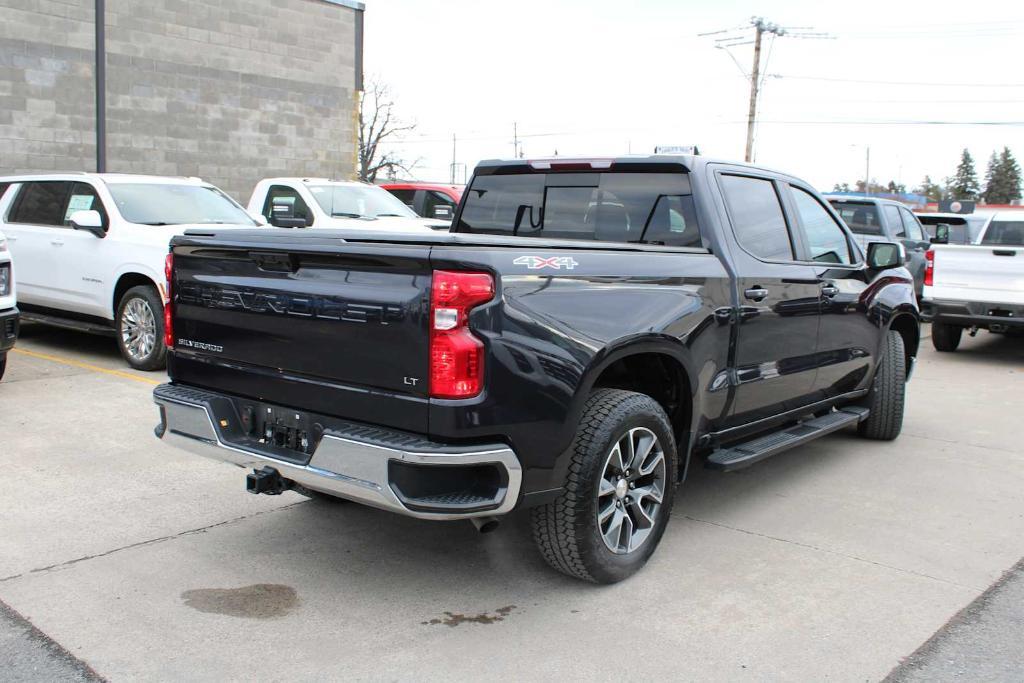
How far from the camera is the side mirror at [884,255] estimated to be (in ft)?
20.5

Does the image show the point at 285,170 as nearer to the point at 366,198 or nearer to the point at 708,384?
the point at 366,198

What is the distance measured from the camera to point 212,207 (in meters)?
9.84

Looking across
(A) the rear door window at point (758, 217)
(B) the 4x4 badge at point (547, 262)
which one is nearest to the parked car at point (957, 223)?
(A) the rear door window at point (758, 217)

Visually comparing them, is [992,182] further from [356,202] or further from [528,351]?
[528,351]

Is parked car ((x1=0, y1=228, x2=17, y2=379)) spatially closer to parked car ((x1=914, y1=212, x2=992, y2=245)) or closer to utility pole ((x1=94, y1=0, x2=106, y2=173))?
utility pole ((x1=94, y1=0, x2=106, y2=173))

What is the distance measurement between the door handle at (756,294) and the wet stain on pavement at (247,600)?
→ 2.70m

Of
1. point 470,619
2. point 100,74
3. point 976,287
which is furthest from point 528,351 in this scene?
point 100,74

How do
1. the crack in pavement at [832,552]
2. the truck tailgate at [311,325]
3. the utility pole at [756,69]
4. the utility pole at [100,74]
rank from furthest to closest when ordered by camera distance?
the utility pole at [756,69] → the utility pole at [100,74] → the crack in pavement at [832,552] → the truck tailgate at [311,325]

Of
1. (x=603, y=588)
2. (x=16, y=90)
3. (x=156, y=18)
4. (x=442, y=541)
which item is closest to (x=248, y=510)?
(x=442, y=541)

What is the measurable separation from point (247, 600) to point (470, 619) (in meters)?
0.95

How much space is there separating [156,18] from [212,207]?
1263 cm

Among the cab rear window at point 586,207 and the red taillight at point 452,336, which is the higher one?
the cab rear window at point 586,207

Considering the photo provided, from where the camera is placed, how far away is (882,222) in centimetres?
1411

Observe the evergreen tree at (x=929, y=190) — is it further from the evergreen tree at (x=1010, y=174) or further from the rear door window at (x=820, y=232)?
the rear door window at (x=820, y=232)
